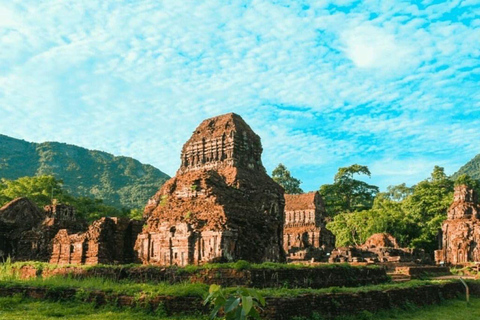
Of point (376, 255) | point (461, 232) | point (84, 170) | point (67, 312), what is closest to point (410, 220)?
point (461, 232)

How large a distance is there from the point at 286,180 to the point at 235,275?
205 feet

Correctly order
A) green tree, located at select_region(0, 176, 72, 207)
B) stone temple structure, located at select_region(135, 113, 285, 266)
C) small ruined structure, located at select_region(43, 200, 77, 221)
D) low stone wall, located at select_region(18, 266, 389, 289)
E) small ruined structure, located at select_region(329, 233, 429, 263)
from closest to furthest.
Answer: low stone wall, located at select_region(18, 266, 389, 289)
stone temple structure, located at select_region(135, 113, 285, 266)
small ruined structure, located at select_region(43, 200, 77, 221)
small ruined structure, located at select_region(329, 233, 429, 263)
green tree, located at select_region(0, 176, 72, 207)

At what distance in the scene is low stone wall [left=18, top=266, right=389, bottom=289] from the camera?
43.7ft

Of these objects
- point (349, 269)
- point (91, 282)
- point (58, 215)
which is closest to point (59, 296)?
point (91, 282)

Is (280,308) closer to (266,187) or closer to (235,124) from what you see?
(266,187)

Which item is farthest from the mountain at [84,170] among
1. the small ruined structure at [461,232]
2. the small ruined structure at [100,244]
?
the small ruined structure at [100,244]

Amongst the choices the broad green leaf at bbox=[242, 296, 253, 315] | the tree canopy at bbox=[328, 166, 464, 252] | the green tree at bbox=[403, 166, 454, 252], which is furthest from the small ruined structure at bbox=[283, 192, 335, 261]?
the broad green leaf at bbox=[242, 296, 253, 315]

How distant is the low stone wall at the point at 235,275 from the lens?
13.3 metres

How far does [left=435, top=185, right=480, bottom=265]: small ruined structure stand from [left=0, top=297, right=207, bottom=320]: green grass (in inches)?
1294

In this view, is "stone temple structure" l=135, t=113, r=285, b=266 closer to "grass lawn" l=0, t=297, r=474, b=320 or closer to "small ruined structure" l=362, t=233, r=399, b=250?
"grass lawn" l=0, t=297, r=474, b=320

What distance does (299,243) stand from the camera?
47500mm

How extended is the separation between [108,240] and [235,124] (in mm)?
12081

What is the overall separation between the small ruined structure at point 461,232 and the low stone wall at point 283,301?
26.7 meters

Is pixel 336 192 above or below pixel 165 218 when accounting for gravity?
above
